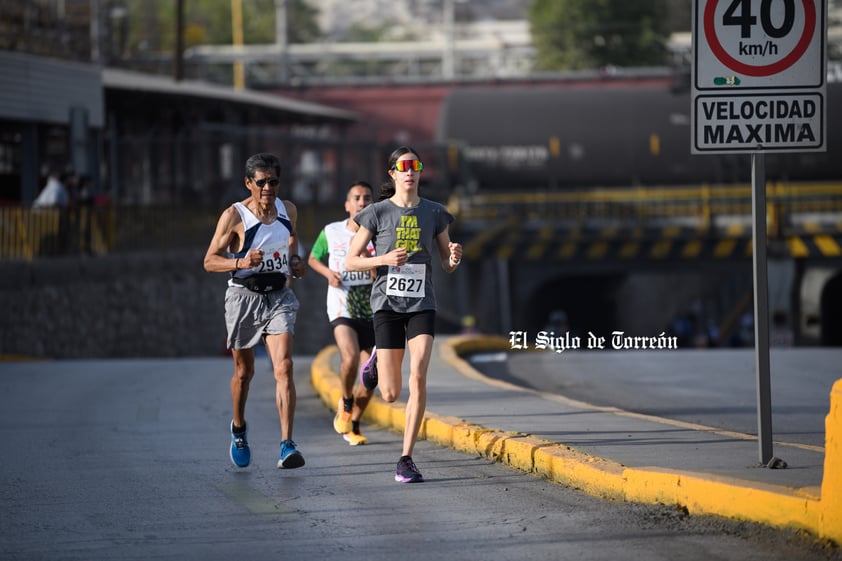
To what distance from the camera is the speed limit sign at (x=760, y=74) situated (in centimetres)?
→ 808

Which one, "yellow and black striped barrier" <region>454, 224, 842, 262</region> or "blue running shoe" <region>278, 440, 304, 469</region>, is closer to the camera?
"blue running shoe" <region>278, 440, 304, 469</region>

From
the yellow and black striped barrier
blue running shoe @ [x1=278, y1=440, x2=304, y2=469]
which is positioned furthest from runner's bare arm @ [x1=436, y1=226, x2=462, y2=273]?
the yellow and black striped barrier

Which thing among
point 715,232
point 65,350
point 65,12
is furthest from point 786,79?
point 65,12

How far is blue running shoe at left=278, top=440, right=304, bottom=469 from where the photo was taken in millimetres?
9445

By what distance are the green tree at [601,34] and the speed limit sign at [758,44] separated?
3001 inches

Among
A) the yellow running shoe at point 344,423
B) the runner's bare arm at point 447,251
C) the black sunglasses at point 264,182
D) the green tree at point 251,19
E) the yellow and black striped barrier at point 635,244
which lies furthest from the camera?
the green tree at point 251,19

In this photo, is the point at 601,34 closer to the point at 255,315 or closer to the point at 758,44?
the point at 255,315

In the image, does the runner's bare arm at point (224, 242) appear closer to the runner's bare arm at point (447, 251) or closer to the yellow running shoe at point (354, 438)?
the runner's bare arm at point (447, 251)

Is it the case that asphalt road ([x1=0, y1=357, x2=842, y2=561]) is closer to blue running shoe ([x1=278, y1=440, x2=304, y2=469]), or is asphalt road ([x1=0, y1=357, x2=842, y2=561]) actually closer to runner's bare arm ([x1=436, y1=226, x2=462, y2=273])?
blue running shoe ([x1=278, y1=440, x2=304, y2=469])

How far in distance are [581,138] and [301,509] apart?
36.2 meters

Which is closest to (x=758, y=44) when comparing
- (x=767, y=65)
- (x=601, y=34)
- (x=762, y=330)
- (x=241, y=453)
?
(x=767, y=65)

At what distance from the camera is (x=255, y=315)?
9.55 metres

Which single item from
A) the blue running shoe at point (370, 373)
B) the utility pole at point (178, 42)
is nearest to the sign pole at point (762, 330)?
the blue running shoe at point (370, 373)

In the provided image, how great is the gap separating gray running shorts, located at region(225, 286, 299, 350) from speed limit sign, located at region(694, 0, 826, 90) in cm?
294
